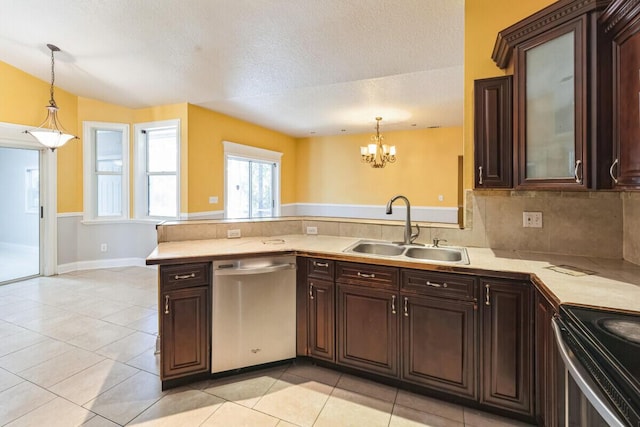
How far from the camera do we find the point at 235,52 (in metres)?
3.27

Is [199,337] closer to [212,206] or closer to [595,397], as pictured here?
[595,397]

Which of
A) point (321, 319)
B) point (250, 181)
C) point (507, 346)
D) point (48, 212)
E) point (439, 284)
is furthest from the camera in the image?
point (250, 181)

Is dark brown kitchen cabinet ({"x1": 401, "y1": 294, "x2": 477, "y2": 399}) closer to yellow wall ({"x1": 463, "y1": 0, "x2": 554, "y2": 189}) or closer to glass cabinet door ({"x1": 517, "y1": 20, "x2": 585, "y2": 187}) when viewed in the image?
glass cabinet door ({"x1": 517, "y1": 20, "x2": 585, "y2": 187})

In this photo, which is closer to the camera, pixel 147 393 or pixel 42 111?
pixel 147 393

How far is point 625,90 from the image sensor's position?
1.38 metres

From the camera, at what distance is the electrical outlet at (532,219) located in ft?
7.19

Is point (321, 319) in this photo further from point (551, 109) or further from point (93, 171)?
point (93, 171)

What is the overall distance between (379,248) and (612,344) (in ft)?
5.42

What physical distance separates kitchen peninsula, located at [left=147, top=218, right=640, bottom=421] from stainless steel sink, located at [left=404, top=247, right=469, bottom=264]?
100 millimetres

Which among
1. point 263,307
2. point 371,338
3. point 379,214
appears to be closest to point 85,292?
point 263,307

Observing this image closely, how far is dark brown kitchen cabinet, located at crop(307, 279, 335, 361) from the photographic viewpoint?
2.19 m

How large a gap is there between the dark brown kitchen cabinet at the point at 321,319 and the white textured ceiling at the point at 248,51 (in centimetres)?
223

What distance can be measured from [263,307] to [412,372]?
3.52ft

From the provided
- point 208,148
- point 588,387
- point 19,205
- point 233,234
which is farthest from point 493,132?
point 19,205
